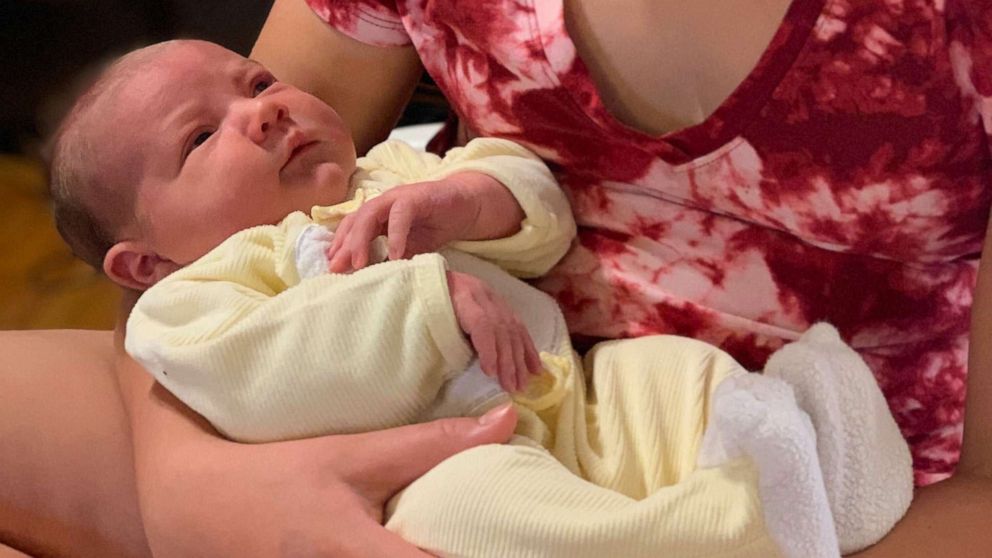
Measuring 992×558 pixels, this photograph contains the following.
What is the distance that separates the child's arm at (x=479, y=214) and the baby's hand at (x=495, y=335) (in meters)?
0.07

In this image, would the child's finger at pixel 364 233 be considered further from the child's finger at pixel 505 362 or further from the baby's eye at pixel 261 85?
the baby's eye at pixel 261 85

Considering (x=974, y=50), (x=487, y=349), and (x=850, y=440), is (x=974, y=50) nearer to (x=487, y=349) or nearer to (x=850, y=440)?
(x=850, y=440)

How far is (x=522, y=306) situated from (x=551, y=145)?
0.46 feet

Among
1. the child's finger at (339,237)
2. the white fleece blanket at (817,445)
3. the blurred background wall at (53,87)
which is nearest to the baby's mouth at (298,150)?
the child's finger at (339,237)

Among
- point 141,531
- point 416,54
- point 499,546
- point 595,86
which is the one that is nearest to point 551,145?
point 595,86

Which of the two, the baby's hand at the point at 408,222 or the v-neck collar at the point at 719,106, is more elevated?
the v-neck collar at the point at 719,106

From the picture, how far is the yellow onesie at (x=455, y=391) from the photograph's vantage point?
0.65 meters

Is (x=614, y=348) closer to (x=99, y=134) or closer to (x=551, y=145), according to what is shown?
(x=551, y=145)

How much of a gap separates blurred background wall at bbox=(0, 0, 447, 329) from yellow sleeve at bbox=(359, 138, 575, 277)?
762mm

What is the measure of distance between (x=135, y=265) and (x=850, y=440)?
2.07 feet

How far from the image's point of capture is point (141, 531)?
0.91 m

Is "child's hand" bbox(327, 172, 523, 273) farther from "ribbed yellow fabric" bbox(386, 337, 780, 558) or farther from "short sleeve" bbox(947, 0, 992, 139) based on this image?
"short sleeve" bbox(947, 0, 992, 139)

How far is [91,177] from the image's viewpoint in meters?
0.92

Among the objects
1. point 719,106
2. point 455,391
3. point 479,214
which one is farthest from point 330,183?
point 719,106
